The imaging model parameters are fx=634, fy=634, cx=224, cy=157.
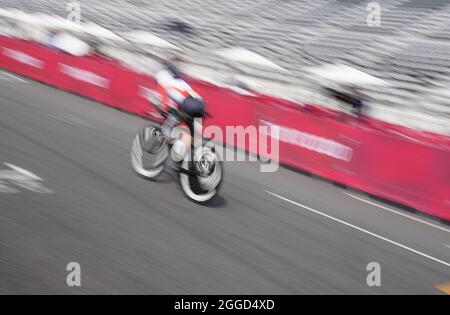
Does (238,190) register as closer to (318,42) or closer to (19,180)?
(19,180)

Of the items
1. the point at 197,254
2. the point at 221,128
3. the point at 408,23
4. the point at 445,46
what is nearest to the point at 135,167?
the point at 197,254

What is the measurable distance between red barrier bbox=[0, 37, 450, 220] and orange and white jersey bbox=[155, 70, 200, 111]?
2.05 ft

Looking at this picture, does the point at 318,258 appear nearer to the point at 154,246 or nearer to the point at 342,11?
the point at 154,246

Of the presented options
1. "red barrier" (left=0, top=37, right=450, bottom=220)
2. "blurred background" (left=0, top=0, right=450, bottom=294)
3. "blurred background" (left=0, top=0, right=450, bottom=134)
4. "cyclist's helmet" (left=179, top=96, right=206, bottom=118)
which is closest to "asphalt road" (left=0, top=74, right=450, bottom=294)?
"blurred background" (left=0, top=0, right=450, bottom=294)

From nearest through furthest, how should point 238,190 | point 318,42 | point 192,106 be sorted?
point 192,106 → point 238,190 → point 318,42

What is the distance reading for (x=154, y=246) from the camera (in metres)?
6.86

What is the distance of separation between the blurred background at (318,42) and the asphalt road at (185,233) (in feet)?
37.1

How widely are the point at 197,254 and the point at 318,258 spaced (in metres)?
1.55

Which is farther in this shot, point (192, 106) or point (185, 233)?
point (192, 106)

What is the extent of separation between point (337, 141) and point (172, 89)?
4.72m

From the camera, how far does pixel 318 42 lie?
28.3m

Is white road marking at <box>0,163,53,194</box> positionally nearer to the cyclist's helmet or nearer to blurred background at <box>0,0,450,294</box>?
blurred background at <box>0,0,450,294</box>

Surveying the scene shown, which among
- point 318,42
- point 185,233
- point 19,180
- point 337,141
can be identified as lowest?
point 185,233

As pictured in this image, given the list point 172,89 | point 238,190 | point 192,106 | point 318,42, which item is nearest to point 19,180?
point 172,89
